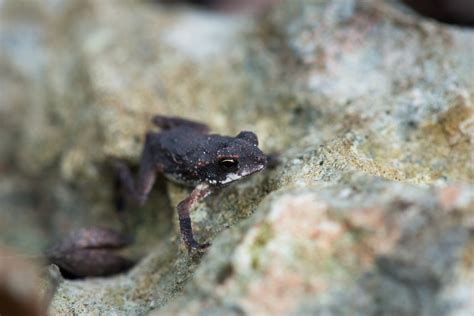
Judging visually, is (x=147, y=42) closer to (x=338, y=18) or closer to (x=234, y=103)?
(x=234, y=103)

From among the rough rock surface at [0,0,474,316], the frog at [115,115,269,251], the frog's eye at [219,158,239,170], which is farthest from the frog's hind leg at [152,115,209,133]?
the frog's eye at [219,158,239,170]

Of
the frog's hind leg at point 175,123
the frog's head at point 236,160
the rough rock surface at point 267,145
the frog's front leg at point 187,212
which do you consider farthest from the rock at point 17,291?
the frog's hind leg at point 175,123

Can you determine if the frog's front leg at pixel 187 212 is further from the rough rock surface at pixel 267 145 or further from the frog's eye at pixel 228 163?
the frog's eye at pixel 228 163

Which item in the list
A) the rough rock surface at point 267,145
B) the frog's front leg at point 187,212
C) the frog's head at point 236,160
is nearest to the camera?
the rough rock surface at point 267,145

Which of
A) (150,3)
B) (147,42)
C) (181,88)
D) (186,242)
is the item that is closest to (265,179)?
(186,242)

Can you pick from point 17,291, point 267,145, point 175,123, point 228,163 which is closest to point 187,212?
point 228,163

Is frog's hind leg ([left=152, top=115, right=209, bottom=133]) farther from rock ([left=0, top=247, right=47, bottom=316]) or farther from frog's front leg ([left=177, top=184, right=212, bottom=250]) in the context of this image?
rock ([left=0, top=247, right=47, bottom=316])
